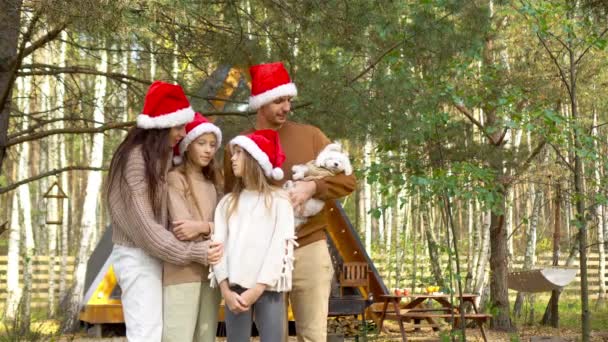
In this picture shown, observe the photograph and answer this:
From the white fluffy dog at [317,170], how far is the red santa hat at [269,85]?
0.31m

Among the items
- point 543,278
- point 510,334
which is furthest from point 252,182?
point 510,334

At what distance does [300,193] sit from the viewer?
3.81 metres

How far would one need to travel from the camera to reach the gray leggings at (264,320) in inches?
142

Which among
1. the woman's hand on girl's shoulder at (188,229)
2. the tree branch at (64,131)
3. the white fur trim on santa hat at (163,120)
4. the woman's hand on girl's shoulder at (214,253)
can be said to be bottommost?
the woman's hand on girl's shoulder at (214,253)

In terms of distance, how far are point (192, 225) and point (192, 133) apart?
0.38 m

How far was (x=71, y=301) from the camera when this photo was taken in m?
14.0

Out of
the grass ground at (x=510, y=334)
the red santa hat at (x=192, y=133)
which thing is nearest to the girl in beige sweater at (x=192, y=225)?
the red santa hat at (x=192, y=133)

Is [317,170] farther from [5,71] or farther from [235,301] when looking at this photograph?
[5,71]

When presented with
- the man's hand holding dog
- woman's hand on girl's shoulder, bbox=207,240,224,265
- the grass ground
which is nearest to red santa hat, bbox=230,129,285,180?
the man's hand holding dog

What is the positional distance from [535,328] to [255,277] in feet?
33.8

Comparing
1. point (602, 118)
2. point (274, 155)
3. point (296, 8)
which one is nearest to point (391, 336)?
point (296, 8)

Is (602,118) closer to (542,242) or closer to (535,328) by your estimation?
(542,242)

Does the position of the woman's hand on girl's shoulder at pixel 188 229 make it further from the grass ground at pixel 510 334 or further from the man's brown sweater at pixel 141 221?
the grass ground at pixel 510 334

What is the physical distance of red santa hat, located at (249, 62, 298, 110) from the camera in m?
4.05
